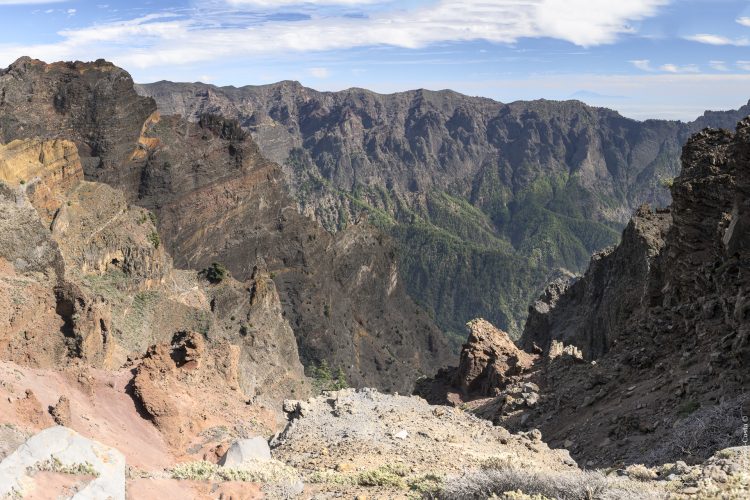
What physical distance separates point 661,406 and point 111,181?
7402 cm

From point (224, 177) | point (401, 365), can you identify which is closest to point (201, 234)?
point (224, 177)

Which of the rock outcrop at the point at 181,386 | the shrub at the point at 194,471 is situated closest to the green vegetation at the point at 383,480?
the shrub at the point at 194,471

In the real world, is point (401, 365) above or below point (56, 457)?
below

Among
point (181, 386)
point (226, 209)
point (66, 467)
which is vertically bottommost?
point (181, 386)

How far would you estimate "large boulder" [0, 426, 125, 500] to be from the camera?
11141 mm

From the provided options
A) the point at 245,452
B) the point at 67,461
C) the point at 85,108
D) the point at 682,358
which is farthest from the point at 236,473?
the point at 85,108

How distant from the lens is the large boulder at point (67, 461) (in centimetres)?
1114

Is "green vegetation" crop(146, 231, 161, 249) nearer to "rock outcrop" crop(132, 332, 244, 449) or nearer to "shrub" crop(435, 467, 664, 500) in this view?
"rock outcrop" crop(132, 332, 244, 449)

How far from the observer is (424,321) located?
112500 mm

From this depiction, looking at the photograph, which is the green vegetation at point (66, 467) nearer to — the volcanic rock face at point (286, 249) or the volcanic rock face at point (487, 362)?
the volcanic rock face at point (487, 362)

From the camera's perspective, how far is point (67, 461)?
12.0 metres

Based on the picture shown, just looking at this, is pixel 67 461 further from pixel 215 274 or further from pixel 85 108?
pixel 85 108

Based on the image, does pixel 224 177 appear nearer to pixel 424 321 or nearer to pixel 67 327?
pixel 424 321

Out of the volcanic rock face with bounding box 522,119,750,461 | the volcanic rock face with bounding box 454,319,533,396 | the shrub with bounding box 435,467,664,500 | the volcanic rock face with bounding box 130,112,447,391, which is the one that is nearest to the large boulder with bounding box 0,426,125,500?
the shrub with bounding box 435,467,664,500
